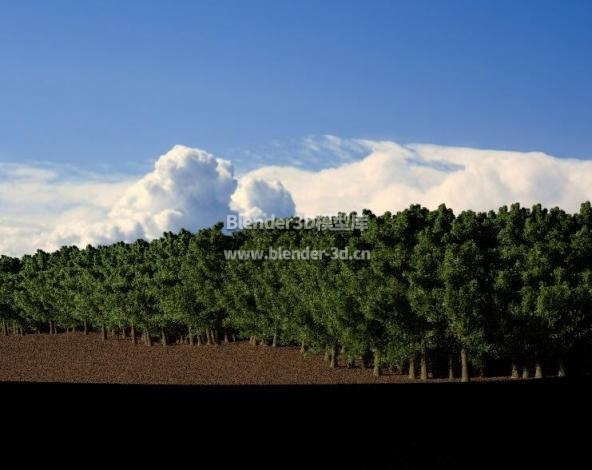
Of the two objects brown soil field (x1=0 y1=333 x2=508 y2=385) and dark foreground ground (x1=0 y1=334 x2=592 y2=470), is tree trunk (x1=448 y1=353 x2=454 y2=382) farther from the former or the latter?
dark foreground ground (x1=0 y1=334 x2=592 y2=470)

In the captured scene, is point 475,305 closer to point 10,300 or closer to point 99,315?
point 99,315

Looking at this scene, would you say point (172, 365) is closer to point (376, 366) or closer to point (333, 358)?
point (333, 358)

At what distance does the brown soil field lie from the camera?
230 ft

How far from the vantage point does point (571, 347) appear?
57656 millimetres

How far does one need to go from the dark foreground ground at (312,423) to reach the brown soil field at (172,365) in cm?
5106

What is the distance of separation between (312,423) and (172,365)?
7861 centimetres

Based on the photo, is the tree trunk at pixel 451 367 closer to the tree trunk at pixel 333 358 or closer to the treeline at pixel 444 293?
the treeline at pixel 444 293

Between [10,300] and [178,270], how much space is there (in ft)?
177

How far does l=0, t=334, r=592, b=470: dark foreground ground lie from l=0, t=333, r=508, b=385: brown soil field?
168 feet

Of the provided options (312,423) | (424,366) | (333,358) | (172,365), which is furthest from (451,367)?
(312,423)

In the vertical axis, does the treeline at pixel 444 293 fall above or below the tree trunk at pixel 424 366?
above

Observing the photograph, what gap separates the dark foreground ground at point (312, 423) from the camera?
689 centimetres

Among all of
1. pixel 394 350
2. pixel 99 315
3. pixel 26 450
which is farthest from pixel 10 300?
pixel 26 450

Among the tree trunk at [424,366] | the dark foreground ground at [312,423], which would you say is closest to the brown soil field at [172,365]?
the tree trunk at [424,366]
